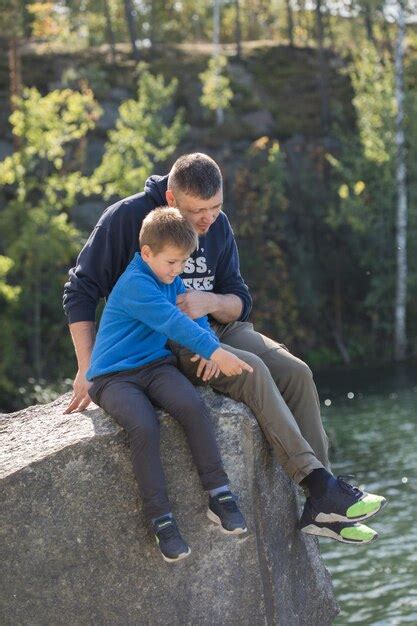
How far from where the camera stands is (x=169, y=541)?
6.25m

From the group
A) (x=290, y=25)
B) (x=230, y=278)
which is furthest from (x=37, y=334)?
(x=230, y=278)

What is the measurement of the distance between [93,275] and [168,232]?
1023 millimetres

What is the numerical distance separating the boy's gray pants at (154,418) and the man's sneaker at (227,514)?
8 centimetres

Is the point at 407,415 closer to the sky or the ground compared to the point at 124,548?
closer to the ground

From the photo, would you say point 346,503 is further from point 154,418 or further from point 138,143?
point 138,143

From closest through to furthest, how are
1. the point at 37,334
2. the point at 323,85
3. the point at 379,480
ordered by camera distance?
the point at 379,480 → the point at 37,334 → the point at 323,85

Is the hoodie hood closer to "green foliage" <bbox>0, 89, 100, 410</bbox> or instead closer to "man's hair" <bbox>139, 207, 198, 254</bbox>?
"man's hair" <bbox>139, 207, 198, 254</bbox>

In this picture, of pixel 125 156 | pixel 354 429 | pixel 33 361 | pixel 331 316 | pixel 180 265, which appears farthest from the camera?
pixel 331 316

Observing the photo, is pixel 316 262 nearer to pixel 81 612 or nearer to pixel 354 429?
pixel 354 429

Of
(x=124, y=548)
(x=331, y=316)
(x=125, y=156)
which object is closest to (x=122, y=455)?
(x=124, y=548)

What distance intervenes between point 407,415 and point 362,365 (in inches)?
519

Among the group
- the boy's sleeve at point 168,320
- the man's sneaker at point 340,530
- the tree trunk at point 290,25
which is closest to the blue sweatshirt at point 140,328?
the boy's sleeve at point 168,320

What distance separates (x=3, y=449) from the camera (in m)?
6.86

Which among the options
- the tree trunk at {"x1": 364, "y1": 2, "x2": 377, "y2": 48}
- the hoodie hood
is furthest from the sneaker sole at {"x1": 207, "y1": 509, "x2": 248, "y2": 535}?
the tree trunk at {"x1": 364, "y1": 2, "x2": 377, "y2": 48}
